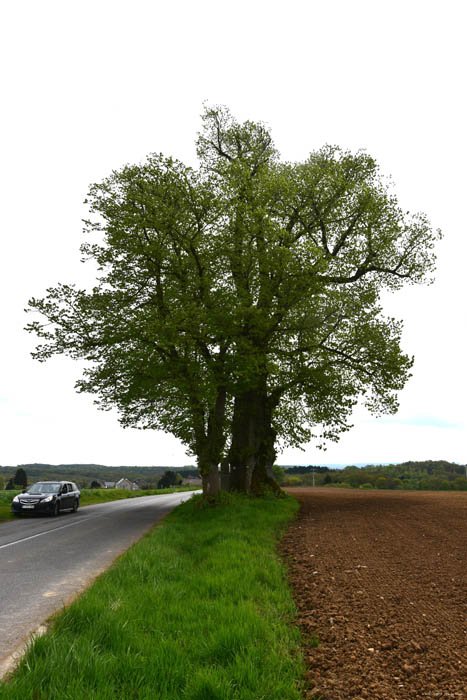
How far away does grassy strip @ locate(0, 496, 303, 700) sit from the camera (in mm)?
3852

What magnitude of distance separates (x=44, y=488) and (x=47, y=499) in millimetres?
1310

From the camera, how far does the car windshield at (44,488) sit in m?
21.6

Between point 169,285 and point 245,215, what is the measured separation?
13.9 feet

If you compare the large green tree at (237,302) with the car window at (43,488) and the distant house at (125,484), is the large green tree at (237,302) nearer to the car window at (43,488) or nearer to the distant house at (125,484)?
the car window at (43,488)

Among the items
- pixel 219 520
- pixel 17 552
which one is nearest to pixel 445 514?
pixel 219 520

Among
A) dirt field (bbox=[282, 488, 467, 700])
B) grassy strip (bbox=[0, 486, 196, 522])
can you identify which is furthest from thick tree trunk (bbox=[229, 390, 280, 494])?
grassy strip (bbox=[0, 486, 196, 522])

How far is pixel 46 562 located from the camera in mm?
10008

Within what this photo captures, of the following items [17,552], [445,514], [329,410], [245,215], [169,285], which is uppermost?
[245,215]

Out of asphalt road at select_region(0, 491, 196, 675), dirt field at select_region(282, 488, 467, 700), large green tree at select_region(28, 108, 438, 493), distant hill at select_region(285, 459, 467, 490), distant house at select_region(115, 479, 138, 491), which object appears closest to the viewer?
dirt field at select_region(282, 488, 467, 700)

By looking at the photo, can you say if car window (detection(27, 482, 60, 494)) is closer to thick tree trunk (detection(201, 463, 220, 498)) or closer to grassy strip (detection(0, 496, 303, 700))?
thick tree trunk (detection(201, 463, 220, 498))

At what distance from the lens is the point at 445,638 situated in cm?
498

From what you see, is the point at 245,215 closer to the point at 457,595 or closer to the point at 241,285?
the point at 241,285

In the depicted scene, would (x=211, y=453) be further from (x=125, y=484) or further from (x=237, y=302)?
(x=125, y=484)

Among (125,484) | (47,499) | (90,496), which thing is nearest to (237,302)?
(47,499)
